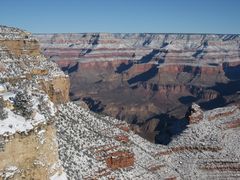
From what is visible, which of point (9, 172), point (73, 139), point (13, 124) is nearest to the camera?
point (9, 172)

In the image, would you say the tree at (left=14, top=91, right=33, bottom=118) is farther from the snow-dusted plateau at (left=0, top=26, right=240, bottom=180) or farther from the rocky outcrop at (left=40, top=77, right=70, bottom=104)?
the rocky outcrop at (left=40, top=77, right=70, bottom=104)

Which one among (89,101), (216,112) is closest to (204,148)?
(216,112)

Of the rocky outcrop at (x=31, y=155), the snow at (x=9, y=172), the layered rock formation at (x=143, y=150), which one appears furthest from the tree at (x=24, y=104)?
the layered rock formation at (x=143, y=150)

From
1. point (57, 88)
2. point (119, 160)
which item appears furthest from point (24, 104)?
point (57, 88)

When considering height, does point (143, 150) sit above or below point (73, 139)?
below

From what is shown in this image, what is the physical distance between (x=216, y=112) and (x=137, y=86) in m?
127

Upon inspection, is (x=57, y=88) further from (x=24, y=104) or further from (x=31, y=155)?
(x=31, y=155)

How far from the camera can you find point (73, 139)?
33.9 m

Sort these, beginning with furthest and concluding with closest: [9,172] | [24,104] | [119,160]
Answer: [119,160] → [24,104] → [9,172]

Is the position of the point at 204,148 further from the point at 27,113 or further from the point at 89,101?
the point at 89,101

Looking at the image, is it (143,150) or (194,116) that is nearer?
(143,150)

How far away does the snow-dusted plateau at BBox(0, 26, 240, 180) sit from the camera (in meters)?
13.1

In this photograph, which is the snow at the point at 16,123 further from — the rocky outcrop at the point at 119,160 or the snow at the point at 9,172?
the rocky outcrop at the point at 119,160

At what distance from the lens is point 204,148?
151 feet
